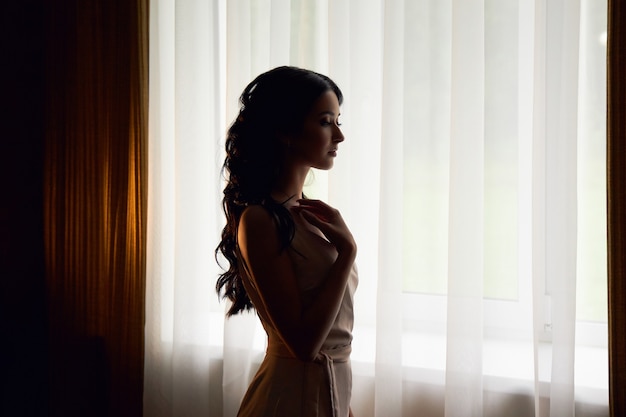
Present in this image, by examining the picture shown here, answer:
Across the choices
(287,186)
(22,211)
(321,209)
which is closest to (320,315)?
(321,209)

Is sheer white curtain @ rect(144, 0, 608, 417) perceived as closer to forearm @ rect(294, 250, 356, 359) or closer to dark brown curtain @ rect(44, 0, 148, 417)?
dark brown curtain @ rect(44, 0, 148, 417)

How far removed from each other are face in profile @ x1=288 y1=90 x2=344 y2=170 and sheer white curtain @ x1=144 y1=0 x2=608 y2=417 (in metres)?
0.47

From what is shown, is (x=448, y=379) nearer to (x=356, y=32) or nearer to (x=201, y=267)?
(x=201, y=267)

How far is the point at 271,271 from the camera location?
120 centimetres

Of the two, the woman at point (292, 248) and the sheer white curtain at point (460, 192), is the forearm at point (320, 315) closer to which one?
the woman at point (292, 248)

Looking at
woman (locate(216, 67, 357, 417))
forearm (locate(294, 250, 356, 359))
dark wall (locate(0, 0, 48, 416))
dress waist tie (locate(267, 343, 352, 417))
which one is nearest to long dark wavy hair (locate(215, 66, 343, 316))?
woman (locate(216, 67, 357, 417))

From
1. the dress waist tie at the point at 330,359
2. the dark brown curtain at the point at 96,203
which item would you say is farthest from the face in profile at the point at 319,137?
the dark brown curtain at the point at 96,203

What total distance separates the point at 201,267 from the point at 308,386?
1.06 m

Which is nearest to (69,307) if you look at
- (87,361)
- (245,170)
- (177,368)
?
(87,361)

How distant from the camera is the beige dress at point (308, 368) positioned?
1.26 meters

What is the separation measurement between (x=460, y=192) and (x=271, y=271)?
79 centimetres

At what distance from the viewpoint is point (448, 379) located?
5.71 feet

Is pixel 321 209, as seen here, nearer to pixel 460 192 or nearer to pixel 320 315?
pixel 320 315
